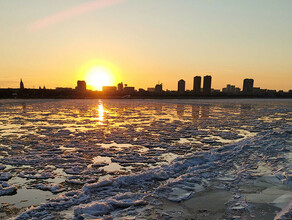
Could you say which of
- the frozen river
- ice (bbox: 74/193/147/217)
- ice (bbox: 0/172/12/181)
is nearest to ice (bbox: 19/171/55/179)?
the frozen river

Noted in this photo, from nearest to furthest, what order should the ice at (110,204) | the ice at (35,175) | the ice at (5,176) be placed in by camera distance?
the ice at (110,204) < the ice at (5,176) < the ice at (35,175)

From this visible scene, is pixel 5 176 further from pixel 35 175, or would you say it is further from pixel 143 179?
pixel 143 179

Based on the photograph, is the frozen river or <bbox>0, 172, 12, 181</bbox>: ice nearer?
the frozen river

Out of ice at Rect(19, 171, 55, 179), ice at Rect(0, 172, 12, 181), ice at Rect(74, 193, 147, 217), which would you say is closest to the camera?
ice at Rect(74, 193, 147, 217)

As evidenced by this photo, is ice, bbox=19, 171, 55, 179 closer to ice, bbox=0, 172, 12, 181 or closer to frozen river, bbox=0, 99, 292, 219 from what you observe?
frozen river, bbox=0, 99, 292, 219

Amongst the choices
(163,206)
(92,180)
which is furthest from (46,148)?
(163,206)

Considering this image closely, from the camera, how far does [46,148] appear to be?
7793 millimetres

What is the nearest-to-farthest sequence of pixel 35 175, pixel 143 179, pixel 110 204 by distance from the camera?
pixel 110 204 < pixel 143 179 < pixel 35 175

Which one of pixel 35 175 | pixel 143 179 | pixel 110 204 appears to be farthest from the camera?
pixel 35 175

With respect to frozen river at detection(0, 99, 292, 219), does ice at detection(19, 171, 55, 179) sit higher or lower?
lower

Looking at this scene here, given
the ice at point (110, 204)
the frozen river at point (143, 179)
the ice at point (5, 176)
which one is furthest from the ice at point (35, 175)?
the ice at point (110, 204)

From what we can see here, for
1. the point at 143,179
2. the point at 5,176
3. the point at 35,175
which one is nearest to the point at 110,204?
the point at 143,179

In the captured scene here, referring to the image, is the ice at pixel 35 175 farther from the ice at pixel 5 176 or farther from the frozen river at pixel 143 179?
the ice at pixel 5 176

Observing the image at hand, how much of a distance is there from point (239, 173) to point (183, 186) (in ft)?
5.39
